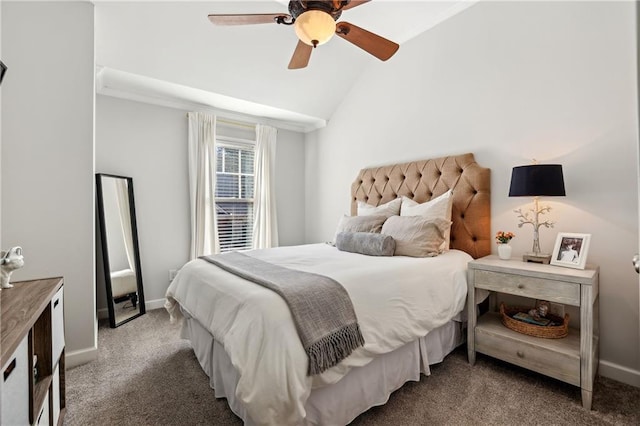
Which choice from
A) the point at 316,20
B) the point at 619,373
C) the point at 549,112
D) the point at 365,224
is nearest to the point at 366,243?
the point at 365,224

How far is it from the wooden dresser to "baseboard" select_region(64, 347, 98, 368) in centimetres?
64

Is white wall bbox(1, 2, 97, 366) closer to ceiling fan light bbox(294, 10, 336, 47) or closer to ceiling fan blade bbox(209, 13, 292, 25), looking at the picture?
ceiling fan blade bbox(209, 13, 292, 25)

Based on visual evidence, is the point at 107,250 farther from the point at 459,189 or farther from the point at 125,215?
the point at 459,189

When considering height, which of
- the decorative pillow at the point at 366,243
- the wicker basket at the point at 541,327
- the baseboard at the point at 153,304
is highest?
the decorative pillow at the point at 366,243

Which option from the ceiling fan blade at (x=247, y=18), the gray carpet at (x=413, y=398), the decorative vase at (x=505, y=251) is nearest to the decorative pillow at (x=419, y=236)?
the decorative vase at (x=505, y=251)

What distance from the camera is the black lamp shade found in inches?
76.5

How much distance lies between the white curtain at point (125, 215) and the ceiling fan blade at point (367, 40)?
2740 mm

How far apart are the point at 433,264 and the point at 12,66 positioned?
3.14m

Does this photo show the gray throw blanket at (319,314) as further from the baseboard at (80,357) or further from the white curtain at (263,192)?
the white curtain at (263,192)

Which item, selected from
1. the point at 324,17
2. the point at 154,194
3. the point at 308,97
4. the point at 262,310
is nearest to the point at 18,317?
the point at 262,310

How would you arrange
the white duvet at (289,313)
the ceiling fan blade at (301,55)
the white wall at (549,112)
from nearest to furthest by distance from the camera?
1. the white duvet at (289,313)
2. the white wall at (549,112)
3. the ceiling fan blade at (301,55)

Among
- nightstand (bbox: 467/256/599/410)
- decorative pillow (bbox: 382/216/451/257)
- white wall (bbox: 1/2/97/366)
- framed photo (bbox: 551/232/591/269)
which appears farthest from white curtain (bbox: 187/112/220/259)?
framed photo (bbox: 551/232/591/269)

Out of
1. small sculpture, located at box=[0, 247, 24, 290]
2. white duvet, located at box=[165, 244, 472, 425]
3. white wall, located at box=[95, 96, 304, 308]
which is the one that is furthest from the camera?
white wall, located at box=[95, 96, 304, 308]

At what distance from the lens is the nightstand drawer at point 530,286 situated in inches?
67.6
